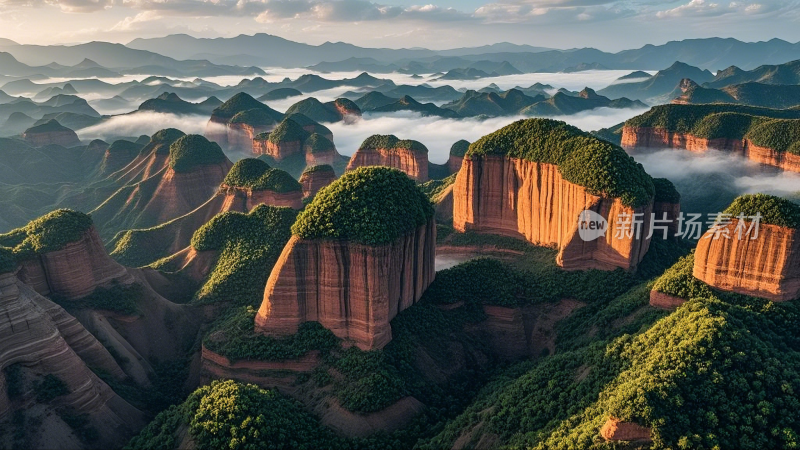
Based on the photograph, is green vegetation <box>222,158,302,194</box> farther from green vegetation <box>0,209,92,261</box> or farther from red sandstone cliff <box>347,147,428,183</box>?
red sandstone cliff <box>347,147,428,183</box>

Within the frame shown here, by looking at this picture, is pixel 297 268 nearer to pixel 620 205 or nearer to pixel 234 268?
pixel 234 268

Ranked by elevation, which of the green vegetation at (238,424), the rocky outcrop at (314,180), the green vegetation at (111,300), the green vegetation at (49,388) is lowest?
the green vegetation at (238,424)

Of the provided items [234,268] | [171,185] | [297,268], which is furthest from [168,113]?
[297,268]

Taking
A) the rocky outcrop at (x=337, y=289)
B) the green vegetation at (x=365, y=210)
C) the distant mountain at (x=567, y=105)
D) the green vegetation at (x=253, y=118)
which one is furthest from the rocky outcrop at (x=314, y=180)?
the distant mountain at (x=567, y=105)

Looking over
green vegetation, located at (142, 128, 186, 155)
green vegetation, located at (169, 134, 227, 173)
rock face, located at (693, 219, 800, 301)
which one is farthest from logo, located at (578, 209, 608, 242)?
green vegetation, located at (142, 128, 186, 155)

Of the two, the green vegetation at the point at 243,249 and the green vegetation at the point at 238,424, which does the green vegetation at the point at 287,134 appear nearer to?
the green vegetation at the point at 243,249

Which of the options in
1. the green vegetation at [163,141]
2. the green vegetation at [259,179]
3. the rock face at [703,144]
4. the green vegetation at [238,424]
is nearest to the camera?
the green vegetation at [238,424]
